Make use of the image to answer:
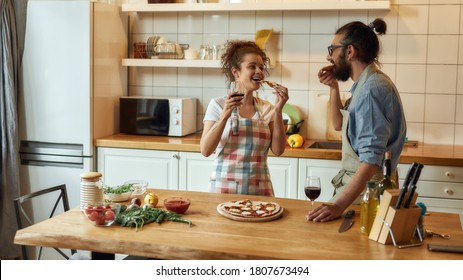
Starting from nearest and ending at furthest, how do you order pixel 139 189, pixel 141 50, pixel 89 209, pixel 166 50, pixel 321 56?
pixel 89 209 → pixel 139 189 → pixel 321 56 → pixel 166 50 → pixel 141 50

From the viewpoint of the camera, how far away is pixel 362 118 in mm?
2275

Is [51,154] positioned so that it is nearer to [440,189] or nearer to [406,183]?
[440,189]

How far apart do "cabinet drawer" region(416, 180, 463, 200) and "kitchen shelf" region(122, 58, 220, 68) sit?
Result: 5.12 ft

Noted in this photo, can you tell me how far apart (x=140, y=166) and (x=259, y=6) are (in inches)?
52.1

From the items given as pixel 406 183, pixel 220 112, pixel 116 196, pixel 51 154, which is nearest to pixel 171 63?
pixel 51 154

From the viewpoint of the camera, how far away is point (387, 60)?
398 centimetres

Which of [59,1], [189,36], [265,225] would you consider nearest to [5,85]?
[59,1]

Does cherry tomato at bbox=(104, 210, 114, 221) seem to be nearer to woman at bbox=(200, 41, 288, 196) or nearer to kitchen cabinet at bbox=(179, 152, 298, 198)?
woman at bbox=(200, 41, 288, 196)

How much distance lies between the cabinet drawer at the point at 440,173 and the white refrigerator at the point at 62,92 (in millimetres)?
2012

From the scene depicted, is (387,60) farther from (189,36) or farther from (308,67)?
(189,36)

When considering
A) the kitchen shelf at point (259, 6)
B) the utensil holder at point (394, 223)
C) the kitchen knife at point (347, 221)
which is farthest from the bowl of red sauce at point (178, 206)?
the kitchen shelf at point (259, 6)

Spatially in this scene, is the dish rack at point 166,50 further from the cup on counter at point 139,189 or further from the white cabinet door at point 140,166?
the cup on counter at point 139,189

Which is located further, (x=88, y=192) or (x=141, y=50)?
(x=141, y=50)

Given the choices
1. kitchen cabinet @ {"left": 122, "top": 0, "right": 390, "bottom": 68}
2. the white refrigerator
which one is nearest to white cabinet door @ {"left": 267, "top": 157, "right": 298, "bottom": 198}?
kitchen cabinet @ {"left": 122, "top": 0, "right": 390, "bottom": 68}
